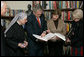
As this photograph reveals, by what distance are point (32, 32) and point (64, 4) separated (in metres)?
1.58

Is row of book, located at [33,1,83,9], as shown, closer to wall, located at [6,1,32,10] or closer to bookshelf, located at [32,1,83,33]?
bookshelf, located at [32,1,83,33]

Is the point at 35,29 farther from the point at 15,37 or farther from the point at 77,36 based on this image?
the point at 77,36

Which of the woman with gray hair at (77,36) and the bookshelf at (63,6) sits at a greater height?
the bookshelf at (63,6)

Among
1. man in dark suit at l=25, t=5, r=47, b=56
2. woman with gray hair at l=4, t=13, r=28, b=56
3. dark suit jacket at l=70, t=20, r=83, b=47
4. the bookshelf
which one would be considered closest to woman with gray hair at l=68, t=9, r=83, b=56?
dark suit jacket at l=70, t=20, r=83, b=47

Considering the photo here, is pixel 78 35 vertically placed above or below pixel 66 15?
below

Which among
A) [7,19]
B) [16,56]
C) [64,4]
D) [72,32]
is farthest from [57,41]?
[7,19]

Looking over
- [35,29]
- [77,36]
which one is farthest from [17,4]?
[77,36]

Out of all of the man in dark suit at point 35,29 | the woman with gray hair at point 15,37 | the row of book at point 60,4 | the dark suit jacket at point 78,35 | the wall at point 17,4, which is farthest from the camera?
the wall at point 17,4

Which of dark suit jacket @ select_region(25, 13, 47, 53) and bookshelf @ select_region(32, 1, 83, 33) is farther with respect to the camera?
bookshelf @ select_region(32, 1, 83, 33)

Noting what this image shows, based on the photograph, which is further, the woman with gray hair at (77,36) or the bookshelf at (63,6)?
the bookshelf at (63,6)

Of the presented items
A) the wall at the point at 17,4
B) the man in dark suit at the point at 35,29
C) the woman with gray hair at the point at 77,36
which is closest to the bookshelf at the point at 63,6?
the wall at the point at 17,4

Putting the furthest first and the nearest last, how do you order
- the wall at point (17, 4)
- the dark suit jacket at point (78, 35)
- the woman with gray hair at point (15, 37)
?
the wall at point (17, 4) → the dark suit jacket at point (78, 35) → the woman with gray hair at point (15, 37)

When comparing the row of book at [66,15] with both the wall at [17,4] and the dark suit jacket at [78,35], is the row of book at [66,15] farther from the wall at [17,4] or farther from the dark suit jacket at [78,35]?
the dark suit jacket at [78,35]

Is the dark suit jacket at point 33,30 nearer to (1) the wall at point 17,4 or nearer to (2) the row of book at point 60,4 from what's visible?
(2) the row of book at point 60,4
